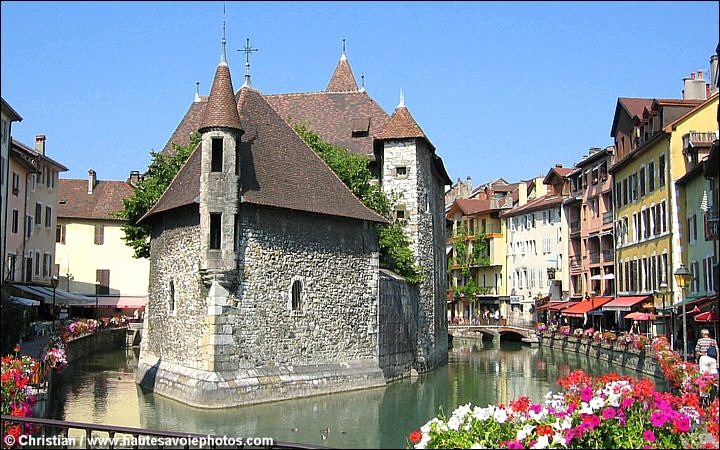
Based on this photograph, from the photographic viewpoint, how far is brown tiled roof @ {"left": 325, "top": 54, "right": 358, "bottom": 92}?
44344 millimetres

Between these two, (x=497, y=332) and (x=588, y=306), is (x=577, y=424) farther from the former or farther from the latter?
(x=497, y=332)

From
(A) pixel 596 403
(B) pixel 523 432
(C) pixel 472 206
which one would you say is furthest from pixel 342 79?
(B) pixel 523 432

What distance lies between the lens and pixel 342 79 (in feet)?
147

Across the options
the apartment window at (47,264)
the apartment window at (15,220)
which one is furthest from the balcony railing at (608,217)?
the apartment window at (47,264)

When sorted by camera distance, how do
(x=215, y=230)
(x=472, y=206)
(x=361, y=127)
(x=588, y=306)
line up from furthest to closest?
1. (x=472, y=206)
2. (x=588, y=306)
3. (x=361, y=127)
4. (x=215, y=230)

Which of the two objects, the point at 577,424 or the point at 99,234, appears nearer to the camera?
the point at 577,424

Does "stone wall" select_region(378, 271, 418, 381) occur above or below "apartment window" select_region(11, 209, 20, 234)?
below

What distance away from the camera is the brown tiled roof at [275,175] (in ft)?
81.0

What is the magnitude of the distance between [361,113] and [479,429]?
29069 mm

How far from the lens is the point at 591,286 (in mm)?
51969

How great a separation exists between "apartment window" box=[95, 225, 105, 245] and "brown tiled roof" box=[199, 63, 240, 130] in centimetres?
3672

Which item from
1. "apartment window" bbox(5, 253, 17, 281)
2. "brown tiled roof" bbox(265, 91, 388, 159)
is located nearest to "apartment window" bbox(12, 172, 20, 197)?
"apartment window" bbox(5, 253, 17, 281)

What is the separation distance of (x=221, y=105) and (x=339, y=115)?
15281mm

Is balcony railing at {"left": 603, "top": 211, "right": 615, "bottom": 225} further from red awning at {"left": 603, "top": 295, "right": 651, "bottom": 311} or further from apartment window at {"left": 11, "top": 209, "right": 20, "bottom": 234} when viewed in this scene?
apartment window at {"left": 11, "top": 209, "right": 20, "bottom": 234}
